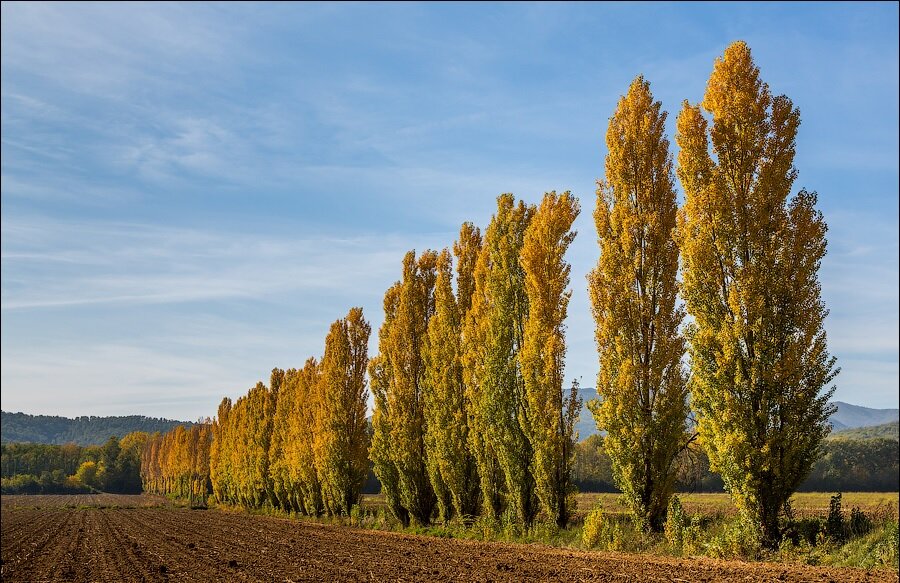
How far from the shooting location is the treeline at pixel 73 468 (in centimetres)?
15100

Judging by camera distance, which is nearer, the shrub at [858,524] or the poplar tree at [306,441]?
the shrub at [858,524]

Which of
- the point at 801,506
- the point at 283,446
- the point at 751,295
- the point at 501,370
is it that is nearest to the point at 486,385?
the point at 501,370

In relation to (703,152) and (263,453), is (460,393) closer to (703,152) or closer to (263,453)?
(703,152)

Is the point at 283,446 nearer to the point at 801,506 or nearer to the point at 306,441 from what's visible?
the point at 306,441

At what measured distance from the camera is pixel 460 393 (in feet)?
109

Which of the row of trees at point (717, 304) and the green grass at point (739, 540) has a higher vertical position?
the row of trees at point (717, 304)

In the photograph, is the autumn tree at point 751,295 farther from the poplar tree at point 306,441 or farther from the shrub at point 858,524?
the poplar tree at point 306,441

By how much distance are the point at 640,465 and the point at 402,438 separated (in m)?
17.8

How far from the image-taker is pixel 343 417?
157ft

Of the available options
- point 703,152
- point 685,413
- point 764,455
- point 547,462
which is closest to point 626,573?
point 764,455

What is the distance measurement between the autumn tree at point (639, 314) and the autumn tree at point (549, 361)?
10.6 feet

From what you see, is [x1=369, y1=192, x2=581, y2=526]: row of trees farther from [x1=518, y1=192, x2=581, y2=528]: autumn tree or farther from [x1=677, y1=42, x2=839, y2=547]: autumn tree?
[x1=677, y1=42, x2=839, y2=547]: autumn tree

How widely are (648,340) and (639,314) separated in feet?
3.09

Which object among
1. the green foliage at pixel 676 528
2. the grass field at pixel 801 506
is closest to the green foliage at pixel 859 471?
the grass field at pixel 801 506
